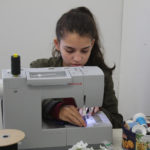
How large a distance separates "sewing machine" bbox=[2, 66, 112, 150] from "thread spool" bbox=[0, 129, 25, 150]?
0.09 m

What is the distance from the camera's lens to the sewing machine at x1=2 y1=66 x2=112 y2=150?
1.04 m

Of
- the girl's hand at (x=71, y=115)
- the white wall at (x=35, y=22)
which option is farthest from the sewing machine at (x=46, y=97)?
the white wall at (x=35, y=22)

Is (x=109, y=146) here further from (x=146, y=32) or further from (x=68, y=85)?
(x=146, y=32)

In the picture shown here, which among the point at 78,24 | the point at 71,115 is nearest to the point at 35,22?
the point at 78,24

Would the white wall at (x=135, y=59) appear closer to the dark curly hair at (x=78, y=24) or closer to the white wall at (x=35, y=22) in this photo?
the white wall at (x=35, y=22)

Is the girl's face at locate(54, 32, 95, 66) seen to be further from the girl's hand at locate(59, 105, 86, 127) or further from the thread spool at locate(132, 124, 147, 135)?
the thread spool at locate(132, 124, 147, 135)

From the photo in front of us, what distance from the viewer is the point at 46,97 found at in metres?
1.06

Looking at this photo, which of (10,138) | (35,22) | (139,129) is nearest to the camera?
(10,138)

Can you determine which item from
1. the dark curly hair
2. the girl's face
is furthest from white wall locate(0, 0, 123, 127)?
the girl's face

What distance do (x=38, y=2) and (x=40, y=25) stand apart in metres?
0.18

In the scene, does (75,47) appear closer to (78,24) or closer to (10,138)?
(78,24)

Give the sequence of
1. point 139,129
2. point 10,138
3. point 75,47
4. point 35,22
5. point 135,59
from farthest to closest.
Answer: point 135,59 < point 35,22 < point 75,47 < point 139,129 < point 10,138

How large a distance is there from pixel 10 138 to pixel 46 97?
0.20 meters

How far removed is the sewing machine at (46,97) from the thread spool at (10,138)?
90 millimetres
